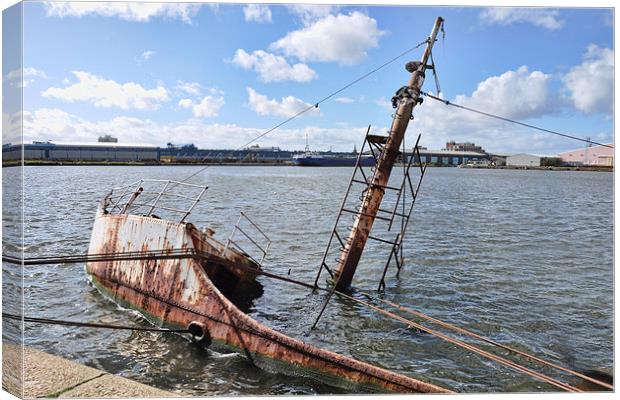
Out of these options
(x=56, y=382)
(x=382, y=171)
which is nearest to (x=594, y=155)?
(x=382, y=171)

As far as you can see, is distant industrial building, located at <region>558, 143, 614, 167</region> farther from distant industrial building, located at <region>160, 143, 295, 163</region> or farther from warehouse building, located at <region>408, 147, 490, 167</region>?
warehouse building, located at <region>408, 147, 490, 167</region>

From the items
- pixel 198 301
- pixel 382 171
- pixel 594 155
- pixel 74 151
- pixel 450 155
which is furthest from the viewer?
pixel 450 155

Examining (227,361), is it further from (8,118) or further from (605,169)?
(605,169)

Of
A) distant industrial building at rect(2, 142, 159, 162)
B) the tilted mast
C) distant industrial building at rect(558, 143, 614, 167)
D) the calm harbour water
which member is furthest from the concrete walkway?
distant industrial building at rect(558, 143, 614, 167)

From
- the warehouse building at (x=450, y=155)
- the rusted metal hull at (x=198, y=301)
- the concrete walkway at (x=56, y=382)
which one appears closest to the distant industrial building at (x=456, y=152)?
the warehouse building at (x=450, y=155)

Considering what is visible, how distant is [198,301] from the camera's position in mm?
10352

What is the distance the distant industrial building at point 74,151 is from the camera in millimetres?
7310

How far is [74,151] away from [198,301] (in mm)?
4896

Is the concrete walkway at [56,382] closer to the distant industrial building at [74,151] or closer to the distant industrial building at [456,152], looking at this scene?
the distant industrial building at [74,151]

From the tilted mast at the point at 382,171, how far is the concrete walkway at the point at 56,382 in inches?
262

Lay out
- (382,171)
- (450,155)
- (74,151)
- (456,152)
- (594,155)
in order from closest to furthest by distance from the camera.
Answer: (594,155) → (74,151) → (382,171) → (456,152) → (450,155)

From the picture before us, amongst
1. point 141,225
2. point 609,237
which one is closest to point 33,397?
point 141,225

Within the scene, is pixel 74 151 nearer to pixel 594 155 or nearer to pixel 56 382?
pixel 56 382

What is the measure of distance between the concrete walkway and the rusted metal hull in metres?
2.33
